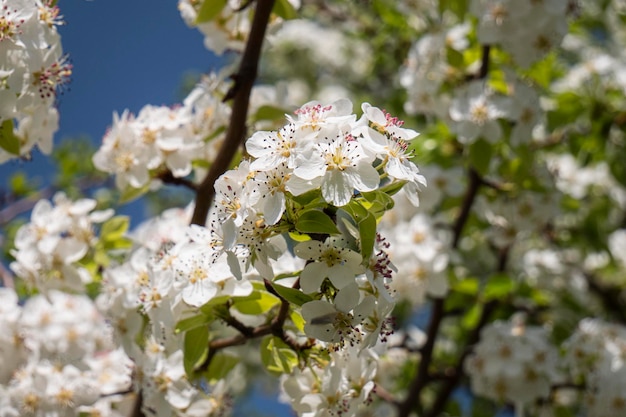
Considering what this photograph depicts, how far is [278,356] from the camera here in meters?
1.91

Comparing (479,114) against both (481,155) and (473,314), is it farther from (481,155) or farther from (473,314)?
(473,314)

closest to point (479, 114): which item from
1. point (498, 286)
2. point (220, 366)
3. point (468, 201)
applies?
point (468, 201)

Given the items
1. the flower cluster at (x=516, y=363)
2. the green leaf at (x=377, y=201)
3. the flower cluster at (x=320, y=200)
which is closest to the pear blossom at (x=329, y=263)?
the flower cluster at (x=320, y=200)

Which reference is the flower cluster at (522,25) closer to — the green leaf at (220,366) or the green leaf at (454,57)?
the green leaf at (454,57)

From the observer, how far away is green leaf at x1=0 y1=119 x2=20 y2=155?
209 centimetres

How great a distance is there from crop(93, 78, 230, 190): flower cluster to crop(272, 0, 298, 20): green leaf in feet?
1.17

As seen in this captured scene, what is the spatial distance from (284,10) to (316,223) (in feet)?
4.05

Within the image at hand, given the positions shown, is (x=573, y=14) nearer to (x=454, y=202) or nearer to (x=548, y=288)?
(x=454, y=202)

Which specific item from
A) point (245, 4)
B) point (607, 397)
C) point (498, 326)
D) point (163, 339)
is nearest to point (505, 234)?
point (498, 326)

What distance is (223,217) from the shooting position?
1.60 m

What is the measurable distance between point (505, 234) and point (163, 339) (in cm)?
224

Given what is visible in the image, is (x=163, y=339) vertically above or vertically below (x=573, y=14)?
below

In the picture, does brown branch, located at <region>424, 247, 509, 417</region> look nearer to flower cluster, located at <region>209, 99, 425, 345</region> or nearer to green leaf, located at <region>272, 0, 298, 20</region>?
green leaf, located at <region>272, 0, 298, 20</region>

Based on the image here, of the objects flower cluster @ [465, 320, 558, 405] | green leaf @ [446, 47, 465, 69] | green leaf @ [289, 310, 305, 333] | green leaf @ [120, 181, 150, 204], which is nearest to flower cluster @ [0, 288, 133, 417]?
green leaf @ [120, 181, 150, 204]
